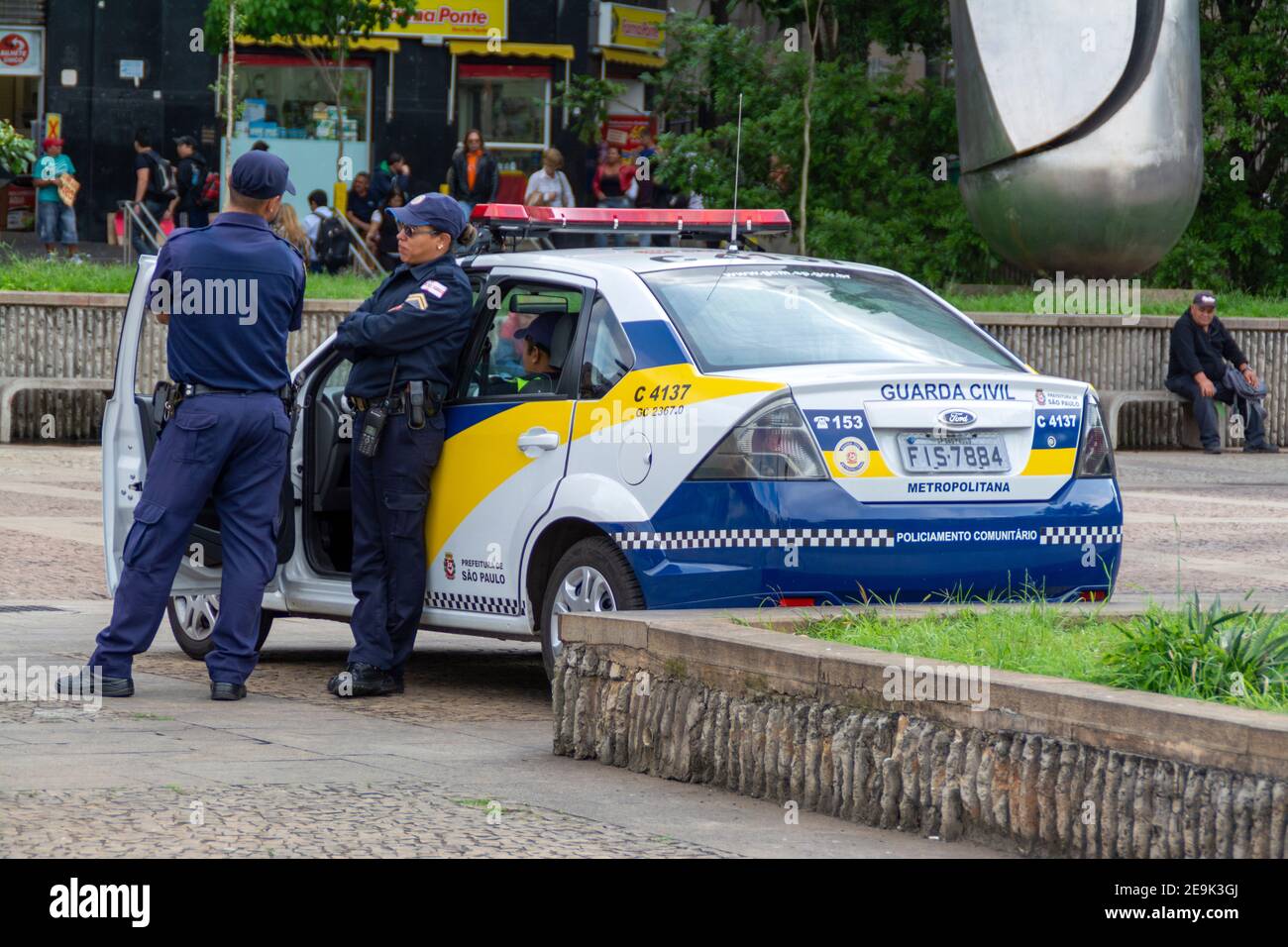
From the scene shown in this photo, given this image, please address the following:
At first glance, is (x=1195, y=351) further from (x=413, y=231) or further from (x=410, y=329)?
Answer: (x=410, y=329)

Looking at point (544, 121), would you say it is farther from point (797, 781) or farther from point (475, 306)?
point (797, 781)

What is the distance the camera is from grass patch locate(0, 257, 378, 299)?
18.9 m

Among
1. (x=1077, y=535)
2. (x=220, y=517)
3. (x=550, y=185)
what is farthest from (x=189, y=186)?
(x=1077, y=535)

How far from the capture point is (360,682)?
Result: 7.89 meters

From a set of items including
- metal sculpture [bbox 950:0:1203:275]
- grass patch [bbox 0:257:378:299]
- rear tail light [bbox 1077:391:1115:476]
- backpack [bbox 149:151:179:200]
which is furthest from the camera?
backpack [bbox 149:151:179:200]

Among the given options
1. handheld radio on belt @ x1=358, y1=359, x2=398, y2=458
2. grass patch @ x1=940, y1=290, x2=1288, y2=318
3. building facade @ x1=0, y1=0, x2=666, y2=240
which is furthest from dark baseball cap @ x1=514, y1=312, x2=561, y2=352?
building facade @ x1=0, y1=0, x2=666, y2=240

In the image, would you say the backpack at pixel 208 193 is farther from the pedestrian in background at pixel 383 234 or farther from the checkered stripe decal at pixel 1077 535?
the checkered stripe decal at pixel 1077 535

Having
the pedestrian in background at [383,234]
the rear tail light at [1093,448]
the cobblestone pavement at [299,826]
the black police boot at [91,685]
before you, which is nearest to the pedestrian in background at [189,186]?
the pedestrian in background at [383,234]

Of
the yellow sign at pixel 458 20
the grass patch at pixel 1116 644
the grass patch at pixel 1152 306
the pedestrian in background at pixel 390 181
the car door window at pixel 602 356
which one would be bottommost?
the grass patch at pixel 1116 644

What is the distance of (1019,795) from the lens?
5.11 meters

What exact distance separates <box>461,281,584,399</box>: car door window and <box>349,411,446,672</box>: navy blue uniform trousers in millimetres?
266

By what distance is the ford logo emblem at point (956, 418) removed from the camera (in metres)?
7.01

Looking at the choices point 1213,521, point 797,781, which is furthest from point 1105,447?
point 1213,521

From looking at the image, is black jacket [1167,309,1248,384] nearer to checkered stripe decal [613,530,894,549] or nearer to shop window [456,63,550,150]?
checkered stripe decal [613,530,894,549]
